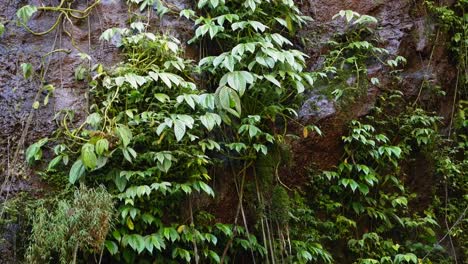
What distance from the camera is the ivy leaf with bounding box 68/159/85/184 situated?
250 centimetres

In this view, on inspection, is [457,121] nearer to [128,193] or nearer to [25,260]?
[128,193]

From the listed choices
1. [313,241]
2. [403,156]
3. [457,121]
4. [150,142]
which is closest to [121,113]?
[150,142]

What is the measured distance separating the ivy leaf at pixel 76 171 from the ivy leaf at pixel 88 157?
0.26 feet

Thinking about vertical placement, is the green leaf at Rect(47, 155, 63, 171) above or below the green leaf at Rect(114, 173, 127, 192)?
above

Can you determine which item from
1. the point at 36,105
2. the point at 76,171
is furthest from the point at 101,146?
the point at 36,105

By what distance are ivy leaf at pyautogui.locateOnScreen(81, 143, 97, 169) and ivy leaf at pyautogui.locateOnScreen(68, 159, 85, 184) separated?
81mm

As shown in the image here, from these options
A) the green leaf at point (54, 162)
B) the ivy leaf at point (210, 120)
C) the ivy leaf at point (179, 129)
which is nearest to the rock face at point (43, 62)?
the green leaf at point (54, 162)

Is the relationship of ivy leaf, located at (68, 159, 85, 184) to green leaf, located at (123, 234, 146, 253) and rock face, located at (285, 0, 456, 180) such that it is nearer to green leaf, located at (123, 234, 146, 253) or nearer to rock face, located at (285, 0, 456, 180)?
green leaf, located at (123, 234, 146, 253)

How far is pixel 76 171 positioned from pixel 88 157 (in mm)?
143

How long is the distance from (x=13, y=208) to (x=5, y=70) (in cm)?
84

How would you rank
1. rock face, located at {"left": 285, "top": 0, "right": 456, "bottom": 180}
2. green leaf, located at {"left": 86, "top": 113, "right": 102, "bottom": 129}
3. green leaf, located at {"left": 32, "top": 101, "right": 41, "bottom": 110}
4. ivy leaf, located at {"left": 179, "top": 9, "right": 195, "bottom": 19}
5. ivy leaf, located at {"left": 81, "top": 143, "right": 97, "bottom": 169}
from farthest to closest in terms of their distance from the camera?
1. rock face, located at {"left": 285, "top": 0, "right": 456, "bottom": 180}
2. ivy leaf, located at {"left": 179, "top": 9, "right": 195, "bottom": 19}
3. green leaf, located at {"left": 32, "top": 101, "right": 41, "bottom": 110}
4. green leaf, located at {"left": 86, "top": 113, "right": 102, "bottom": 129}
5. ivy leaf, located at {"left": 81, "top": 143, "right": 97, "bottom": 169}

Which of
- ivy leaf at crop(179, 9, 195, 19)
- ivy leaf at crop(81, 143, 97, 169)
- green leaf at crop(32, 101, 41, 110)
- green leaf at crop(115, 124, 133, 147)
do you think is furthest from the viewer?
ivy leaf at crop(179, 9, 195, 19)

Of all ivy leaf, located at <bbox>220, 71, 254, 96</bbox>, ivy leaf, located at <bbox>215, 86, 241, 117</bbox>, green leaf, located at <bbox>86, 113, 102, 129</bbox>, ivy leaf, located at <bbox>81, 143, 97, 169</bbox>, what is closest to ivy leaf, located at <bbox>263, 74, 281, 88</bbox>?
ivy leaf, located at <bbox>220, 71, 254, 96</bbox>

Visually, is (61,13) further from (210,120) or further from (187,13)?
(210,120)
